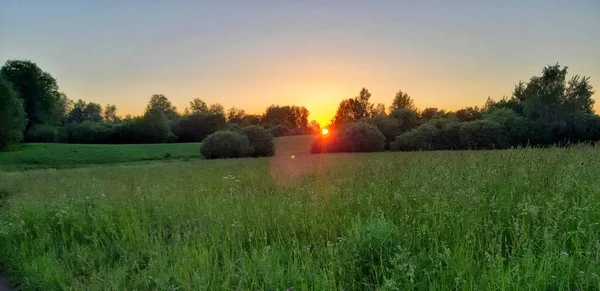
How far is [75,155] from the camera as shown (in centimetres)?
5150

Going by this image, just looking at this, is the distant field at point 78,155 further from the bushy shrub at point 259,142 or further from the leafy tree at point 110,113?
the leafy tree at point 110,113

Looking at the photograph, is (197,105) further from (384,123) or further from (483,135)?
(483,135)

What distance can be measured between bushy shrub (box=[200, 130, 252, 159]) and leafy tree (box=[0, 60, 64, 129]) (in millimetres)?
41170

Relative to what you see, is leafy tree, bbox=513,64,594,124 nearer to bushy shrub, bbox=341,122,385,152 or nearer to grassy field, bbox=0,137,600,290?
bushy shrub, bbox=341,122,385,152

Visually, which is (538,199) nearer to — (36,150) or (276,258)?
(276,258)

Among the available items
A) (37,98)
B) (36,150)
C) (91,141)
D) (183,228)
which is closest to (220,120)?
(91,141)

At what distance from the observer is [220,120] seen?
92750mm

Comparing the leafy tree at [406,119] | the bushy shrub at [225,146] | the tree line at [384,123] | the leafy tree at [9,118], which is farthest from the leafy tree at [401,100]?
the leafy tree at [9,118]

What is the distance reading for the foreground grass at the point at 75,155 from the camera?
45.6 metres

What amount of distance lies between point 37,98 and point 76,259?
8151 cm

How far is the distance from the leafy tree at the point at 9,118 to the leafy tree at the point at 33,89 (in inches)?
594

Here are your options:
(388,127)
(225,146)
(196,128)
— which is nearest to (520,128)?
(388,127)

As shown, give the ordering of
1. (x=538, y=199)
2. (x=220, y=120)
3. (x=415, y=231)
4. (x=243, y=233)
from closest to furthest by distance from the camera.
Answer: (x=415, y=231) < (x=538, y=199) < (x=243, y=233) < (x=220, y=120)

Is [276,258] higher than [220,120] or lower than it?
lower
